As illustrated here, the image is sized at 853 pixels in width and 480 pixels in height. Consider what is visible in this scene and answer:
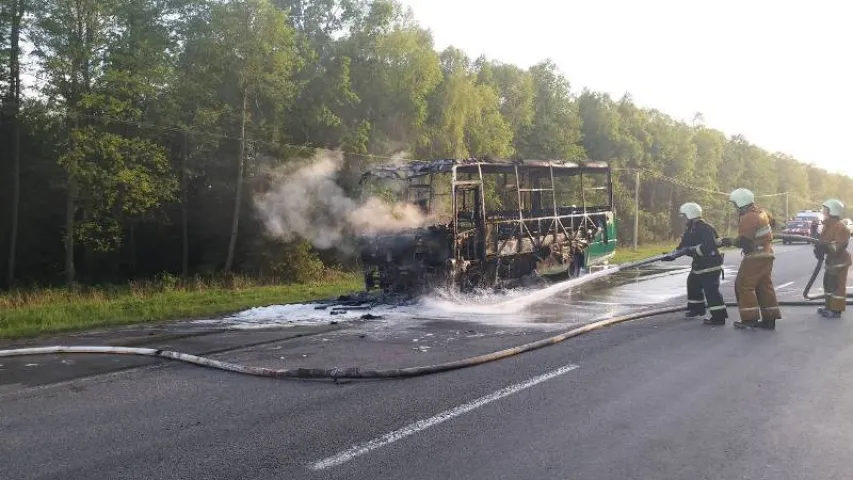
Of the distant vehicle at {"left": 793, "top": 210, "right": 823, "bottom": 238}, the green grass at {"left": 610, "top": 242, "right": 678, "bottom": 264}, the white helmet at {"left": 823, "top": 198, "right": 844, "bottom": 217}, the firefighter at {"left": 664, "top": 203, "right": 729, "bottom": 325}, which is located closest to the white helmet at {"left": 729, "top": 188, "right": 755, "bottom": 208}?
the firefighter at {"left": 664, "top": 203, "right": 729, "bottom": 325}

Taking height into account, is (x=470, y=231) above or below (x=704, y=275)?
above

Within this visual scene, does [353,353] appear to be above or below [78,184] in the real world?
below

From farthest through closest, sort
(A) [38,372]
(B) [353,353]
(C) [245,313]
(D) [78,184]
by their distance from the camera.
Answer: (D) [78,184]
(C) [245,313]
(B) [353,353]
(A) [38,372]

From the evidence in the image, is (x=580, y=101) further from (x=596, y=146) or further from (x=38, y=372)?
(x=38, y=372)

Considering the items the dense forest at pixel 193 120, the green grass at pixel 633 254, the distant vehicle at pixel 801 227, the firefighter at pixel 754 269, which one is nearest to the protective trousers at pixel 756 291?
the firefighter at pixel 754 269

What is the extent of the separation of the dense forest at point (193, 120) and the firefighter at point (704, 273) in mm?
10895

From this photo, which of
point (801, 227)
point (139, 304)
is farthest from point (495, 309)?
point (801, 227)

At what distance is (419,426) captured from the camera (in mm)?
5000

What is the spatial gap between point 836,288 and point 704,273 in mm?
2272

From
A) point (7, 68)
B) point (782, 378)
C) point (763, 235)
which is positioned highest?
point (7, 68)

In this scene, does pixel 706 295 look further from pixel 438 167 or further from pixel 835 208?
pixel 438 167

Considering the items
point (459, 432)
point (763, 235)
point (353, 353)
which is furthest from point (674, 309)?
point (459, 432)

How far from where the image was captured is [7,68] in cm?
Result: 2223

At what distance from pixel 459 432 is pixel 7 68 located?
2389 centimetres
